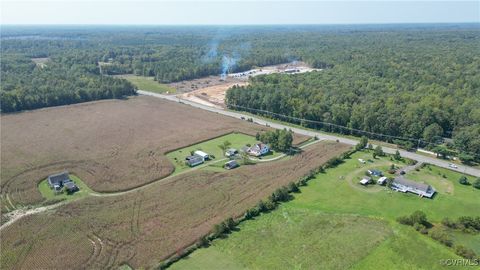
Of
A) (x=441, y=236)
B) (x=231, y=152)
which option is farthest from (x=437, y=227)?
(x=231, y=152)

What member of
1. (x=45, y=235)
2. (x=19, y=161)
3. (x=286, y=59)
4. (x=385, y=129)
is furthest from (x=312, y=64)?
(x=45, y=235)

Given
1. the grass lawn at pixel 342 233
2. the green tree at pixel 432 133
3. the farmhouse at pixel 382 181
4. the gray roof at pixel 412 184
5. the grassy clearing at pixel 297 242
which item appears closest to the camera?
the grassy clearing at pixel 297 242

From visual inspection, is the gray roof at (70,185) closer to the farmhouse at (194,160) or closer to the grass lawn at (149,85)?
the farmhouse at (194,160)

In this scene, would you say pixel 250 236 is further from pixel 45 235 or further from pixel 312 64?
pixel 312 64

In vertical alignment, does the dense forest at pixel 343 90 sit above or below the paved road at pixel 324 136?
above

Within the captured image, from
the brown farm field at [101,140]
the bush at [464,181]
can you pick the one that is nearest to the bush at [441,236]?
the bush at [464,181]

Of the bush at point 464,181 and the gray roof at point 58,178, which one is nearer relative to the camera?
the gray roof at point 58,178

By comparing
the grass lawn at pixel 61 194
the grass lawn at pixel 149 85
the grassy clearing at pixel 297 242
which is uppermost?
the grass lawn at pixel 149 85
